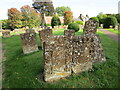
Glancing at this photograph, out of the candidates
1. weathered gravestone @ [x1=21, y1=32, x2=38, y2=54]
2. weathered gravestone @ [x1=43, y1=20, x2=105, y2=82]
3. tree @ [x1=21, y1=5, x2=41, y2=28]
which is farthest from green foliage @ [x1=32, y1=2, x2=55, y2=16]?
weathered gravestone @ [x1=43, y1=20, x2=105, y2=82]

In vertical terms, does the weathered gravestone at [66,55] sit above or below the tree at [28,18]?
below

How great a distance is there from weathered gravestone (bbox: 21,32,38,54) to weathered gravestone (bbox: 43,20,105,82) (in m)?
4.53

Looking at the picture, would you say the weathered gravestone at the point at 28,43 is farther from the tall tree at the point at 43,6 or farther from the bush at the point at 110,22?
the tall tree at the point at 43,6

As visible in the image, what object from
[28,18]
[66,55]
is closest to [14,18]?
[28,18]

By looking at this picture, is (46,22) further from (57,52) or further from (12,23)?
(57,52)

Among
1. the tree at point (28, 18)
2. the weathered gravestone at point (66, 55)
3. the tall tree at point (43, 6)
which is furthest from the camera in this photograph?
the tall tree at point (43, 6)

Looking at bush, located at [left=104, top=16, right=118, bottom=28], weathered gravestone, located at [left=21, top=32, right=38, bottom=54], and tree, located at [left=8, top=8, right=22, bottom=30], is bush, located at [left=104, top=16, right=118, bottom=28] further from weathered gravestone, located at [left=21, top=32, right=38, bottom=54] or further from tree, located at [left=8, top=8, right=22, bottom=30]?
weathered gravestone, located at [left=21, top=32, right=38, bottom=54]

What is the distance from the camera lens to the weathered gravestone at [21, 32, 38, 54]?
775 centimetres

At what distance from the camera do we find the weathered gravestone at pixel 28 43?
305 inches

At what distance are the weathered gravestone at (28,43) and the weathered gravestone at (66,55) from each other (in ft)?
14.9

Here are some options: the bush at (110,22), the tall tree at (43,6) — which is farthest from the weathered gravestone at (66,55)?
the tall tree at (43,6)

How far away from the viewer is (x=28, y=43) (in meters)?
7.88

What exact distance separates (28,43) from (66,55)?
189 inches

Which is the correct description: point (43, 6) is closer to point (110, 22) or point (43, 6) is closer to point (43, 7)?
point (43, 7)
